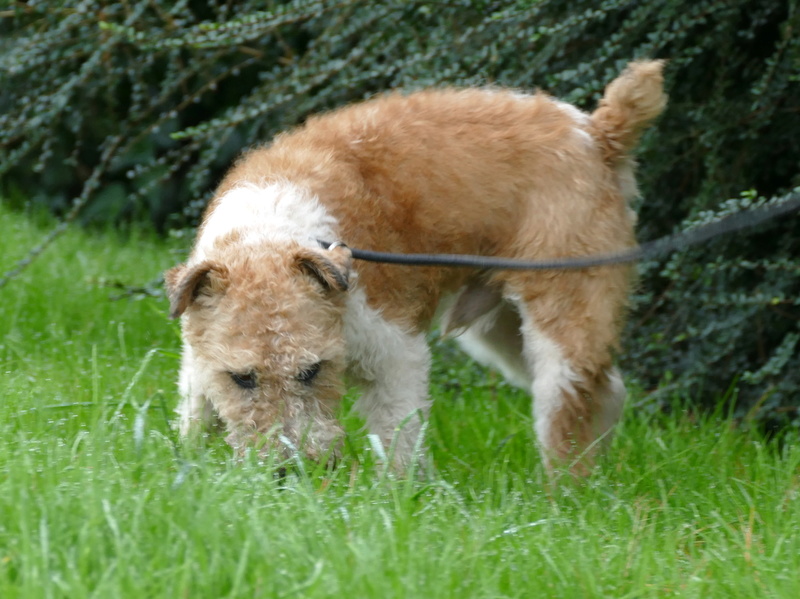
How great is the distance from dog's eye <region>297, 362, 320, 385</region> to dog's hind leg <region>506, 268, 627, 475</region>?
997 millimetres

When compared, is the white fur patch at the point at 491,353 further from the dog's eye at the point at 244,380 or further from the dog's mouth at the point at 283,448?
the dog's eye at the point at 244,380

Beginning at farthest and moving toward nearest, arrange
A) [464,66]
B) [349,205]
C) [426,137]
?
[464,66] → [426,137] → [349,205]

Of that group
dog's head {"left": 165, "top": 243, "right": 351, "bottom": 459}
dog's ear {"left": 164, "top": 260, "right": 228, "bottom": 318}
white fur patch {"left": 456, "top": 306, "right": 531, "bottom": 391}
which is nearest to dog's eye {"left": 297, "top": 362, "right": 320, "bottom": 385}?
dog's head {"left": 165, "top": 243, "right": 351, "bottom": 459}

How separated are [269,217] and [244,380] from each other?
0.59m

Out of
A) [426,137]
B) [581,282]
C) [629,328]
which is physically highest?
[426,137]

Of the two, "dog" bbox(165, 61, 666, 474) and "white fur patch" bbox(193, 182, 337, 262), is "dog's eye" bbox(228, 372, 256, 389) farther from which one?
"white fur patch" bbox(193, 182, 337, 262)

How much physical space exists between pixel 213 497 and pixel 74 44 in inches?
163

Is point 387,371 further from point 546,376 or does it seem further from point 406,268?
point 546,376

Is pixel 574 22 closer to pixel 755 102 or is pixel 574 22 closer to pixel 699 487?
pixel 755 102

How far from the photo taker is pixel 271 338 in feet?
10.9

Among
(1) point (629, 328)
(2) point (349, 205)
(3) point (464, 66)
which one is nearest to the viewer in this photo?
(2) point (349, 205)

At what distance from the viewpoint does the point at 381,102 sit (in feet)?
13.9

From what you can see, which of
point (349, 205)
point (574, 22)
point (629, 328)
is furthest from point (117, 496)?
point (629, 328)

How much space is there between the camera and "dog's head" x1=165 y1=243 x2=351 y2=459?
3.30 meters
